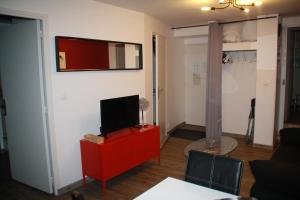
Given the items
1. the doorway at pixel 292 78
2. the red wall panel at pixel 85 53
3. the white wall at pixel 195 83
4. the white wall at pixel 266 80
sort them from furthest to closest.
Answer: the white wall at pixel 195 83
the doorway at pixel 292 78
the white wall at pixel 266 80
the red wall panel at pixel 85 53

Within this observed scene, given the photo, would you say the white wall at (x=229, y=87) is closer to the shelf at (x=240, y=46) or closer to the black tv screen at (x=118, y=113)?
the shelf at (x=240, y=46)

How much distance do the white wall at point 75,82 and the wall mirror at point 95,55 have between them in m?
0.07

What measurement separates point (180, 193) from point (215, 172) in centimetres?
38

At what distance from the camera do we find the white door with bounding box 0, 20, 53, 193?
3127 millimetres

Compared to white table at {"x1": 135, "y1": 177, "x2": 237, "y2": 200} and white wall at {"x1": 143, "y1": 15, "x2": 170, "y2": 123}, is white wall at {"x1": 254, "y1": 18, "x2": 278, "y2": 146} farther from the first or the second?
white table at {"x1": 135, "y1": 177, "x2": 237, "y2": 200}

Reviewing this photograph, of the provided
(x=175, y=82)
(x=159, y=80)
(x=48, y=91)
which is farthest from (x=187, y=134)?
(x=48, y=91)

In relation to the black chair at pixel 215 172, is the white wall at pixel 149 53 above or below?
above

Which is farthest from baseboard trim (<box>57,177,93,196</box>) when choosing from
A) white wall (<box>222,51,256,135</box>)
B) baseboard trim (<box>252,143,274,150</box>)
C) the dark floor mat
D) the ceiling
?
white wall (<box>222,51,256,135</box>)

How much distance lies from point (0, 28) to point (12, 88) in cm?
82

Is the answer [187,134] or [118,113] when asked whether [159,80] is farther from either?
[118,113]

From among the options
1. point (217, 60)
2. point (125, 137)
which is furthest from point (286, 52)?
point (125, 137)

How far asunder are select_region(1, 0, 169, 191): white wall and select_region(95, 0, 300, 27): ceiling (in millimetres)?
323

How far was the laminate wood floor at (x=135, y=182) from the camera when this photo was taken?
3262 millimetres

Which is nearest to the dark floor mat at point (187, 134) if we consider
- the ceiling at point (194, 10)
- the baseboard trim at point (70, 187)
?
the ceiling at point (194, 10)
